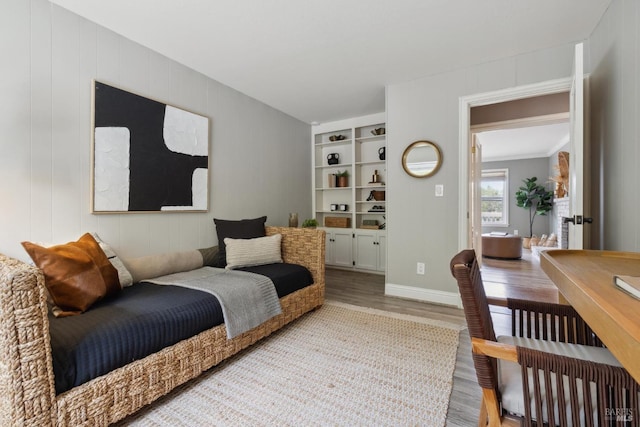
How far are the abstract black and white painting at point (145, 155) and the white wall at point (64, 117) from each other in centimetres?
8

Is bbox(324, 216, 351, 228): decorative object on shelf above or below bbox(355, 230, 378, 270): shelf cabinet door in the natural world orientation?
above

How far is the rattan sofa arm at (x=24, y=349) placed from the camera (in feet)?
3.25

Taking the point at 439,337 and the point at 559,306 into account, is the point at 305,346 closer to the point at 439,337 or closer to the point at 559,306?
the point at 439,337

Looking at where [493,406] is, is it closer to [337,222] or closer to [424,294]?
[424,294]

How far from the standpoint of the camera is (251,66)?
2.73 metres

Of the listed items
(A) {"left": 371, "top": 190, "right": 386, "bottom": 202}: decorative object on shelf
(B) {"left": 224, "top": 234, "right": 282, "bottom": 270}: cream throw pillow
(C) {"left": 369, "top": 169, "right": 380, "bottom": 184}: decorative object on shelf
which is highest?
(C) {"left": 369, "top": 169, "right": 380, "bottom": 184}: decorative object on shelf

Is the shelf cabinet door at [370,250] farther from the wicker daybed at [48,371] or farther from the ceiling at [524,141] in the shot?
the ceiling at [524,141]

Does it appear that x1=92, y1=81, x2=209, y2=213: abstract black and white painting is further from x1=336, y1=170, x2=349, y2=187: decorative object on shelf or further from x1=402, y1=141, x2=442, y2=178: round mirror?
x1=336, y1=170, x2=349, y2=187: decorative object on shelf

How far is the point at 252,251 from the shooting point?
2.65m

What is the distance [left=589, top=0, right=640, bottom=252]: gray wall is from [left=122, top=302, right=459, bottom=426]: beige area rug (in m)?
1.30

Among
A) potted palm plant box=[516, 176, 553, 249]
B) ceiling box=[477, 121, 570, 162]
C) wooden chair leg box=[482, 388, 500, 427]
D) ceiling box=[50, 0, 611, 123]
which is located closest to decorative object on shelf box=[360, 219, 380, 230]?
ceiling box=[50, 0, 611, 123]

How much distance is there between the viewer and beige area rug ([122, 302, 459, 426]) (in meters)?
1.40

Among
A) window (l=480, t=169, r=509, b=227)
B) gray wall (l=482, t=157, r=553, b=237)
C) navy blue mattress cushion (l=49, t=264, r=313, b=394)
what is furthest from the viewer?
window (l=480, t=169, r=509, b=227)

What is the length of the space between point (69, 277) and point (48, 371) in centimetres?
58
